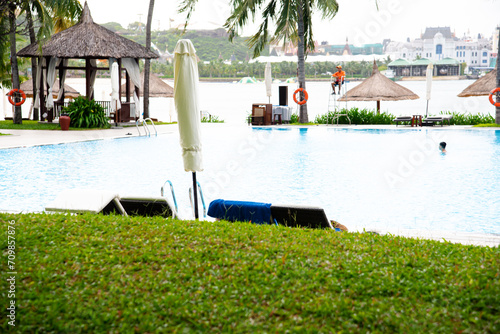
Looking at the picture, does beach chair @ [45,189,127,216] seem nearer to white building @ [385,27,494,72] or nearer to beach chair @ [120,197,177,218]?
beach chair @ [120,197,177,218]

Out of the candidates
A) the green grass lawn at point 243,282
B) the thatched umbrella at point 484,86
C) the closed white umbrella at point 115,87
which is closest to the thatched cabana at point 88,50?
the closed white umbrella at point 115,87

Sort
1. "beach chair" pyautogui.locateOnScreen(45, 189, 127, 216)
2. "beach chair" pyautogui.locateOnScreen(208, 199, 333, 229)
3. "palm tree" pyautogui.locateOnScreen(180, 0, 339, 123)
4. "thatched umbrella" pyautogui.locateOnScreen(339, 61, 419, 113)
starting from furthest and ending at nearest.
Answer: "thatched umbrella" pyautogui.locateOnScreen(339, 61, 419, 113)
"palm tree" pyautogui.locateOnScreen(180, 0, 339, 123)
"beach chair" pyautogui.locateOnScreen(45, 189, 127, 216)
"beach chair" pyautogui.locateOnScreen(208, 199, 333, 229)

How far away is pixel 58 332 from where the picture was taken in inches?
116

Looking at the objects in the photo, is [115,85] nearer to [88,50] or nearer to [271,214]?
[88,50]

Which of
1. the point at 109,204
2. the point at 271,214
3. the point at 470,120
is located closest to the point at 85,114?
the point at 109,204

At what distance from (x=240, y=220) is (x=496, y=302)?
246cm

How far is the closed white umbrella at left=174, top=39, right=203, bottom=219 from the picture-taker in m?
5.11

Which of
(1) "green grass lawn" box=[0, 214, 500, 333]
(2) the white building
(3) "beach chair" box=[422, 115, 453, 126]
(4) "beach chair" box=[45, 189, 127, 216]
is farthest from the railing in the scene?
(2) the white building

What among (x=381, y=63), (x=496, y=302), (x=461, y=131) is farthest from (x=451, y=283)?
(x=381, y=63)

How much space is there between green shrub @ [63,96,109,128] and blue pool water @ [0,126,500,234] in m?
3.07

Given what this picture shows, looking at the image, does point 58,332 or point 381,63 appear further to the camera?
point 381,63

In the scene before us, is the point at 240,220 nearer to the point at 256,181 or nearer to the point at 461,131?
the point at 256,181

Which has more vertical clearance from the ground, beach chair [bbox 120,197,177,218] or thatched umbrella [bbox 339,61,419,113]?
thatched umbrella [bbox 339,61,419,113]

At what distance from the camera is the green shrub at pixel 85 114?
1784cm
